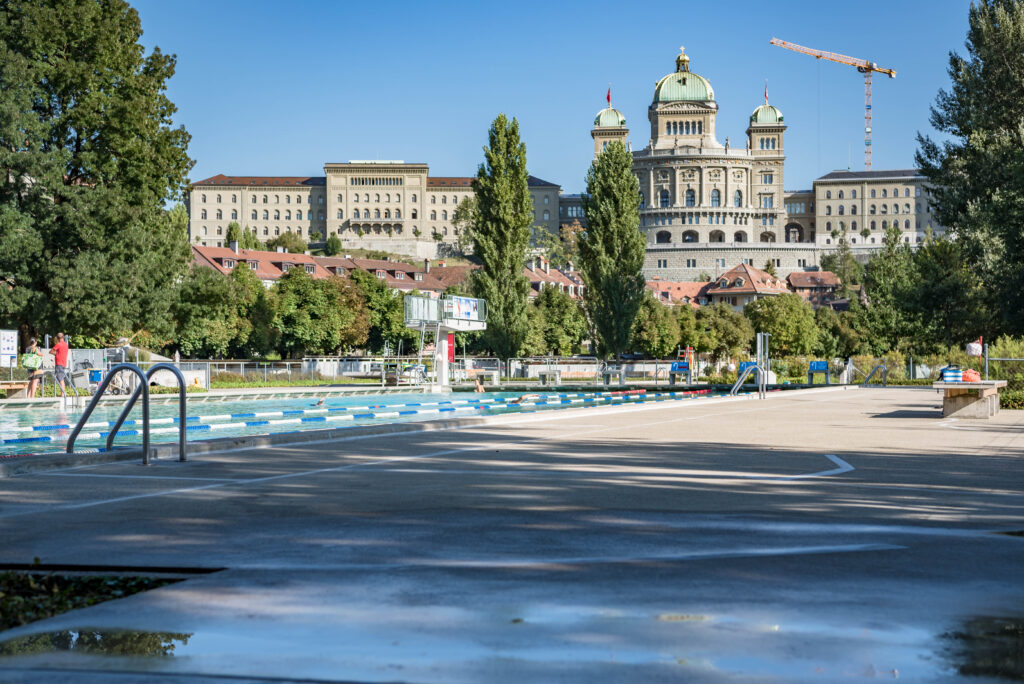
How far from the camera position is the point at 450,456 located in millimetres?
12906

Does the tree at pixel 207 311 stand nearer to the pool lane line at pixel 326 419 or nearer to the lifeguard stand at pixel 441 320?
the lifeguard stand at pixel 441 320

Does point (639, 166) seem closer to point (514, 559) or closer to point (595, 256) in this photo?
point (595, 256)

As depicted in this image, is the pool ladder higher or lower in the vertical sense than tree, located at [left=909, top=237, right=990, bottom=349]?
lower

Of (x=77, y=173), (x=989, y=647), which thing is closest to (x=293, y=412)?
(x=989, y=647)

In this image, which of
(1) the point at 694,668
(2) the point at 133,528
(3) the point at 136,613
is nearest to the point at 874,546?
(1) the point at 694,668

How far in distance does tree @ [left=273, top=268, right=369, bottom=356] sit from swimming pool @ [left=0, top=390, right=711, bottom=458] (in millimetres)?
33840

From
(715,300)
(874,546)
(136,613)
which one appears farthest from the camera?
(715,300)

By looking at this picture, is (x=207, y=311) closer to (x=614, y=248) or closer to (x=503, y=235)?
(x=503, y=235)

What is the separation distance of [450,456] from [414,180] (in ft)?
619

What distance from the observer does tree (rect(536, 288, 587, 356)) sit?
77000 millimetres

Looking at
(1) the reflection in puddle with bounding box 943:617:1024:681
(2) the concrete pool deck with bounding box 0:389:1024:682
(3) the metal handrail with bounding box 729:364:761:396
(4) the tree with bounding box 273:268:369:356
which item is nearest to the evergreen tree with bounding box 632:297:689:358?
(4) the tree with bounding box 273:268:369:356

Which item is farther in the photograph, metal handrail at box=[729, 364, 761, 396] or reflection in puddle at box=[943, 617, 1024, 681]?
metal handrail at box=[729, 364, 761, 396]

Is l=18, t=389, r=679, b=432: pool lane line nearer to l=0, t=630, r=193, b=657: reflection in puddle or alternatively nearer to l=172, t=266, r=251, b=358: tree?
l=0, t=630, r=193, b=657: reflection in puddle

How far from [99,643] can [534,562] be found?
8.11 feet
